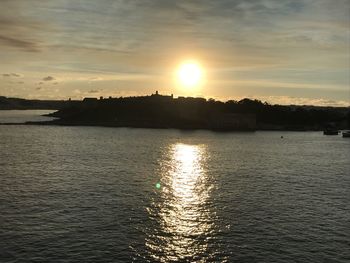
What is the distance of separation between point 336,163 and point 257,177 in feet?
125

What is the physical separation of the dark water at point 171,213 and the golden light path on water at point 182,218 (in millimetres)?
117

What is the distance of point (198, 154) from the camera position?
13238 cm

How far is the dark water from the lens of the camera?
4075 centimetres

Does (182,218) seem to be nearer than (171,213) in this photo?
Yes

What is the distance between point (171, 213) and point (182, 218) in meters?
2.91

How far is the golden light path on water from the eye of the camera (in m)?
40.8

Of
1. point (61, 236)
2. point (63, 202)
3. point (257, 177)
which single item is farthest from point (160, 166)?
point (61, 236)

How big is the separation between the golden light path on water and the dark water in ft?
0.38

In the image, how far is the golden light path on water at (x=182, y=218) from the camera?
4081 centimetres

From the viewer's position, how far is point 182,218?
5259 cm

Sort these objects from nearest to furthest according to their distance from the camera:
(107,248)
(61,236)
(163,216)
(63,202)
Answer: (107,248)
(61,236)
(163,216)
(63,202)

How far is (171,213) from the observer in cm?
5516

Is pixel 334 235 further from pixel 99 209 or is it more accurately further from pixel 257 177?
pixel 257 177

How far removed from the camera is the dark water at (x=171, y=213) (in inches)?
1604
